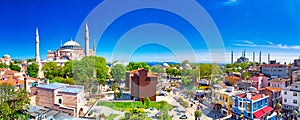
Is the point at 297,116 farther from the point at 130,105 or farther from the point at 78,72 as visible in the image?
the point at 78,72

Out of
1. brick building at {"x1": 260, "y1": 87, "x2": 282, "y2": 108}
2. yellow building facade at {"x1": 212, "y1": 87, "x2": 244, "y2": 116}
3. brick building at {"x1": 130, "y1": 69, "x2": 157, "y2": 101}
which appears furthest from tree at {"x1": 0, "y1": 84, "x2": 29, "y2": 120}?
brick building at {"x1": 260, "y1": 87, "x2": 282, "y2": 108}

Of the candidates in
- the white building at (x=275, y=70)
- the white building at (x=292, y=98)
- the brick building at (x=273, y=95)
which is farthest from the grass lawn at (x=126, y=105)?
the white building at (x=275, y=70)

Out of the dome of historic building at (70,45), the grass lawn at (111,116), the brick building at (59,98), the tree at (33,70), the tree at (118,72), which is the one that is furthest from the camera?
the dome of historic building at (70,45)

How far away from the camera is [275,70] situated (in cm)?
1280

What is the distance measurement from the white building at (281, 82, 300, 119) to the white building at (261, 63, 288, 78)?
5.93 m

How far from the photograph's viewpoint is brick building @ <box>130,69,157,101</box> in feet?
27.2

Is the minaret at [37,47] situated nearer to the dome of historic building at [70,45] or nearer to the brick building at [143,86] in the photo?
the dome of historic building at [70,45]

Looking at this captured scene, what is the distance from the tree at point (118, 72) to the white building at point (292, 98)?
757 cm

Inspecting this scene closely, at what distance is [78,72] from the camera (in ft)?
29.4

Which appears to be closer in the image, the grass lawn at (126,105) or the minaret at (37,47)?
the grass lawn at (126,105)

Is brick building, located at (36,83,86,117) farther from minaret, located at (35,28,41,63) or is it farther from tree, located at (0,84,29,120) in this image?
minaret, located at (35,28,41,63)

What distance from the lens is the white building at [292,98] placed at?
648 centimetres

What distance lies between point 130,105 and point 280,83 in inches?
223

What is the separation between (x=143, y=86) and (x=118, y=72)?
426cm
